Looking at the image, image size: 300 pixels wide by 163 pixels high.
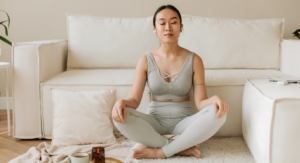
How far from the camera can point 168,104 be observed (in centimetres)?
159

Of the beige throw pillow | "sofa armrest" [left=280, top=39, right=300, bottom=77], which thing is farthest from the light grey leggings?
"sofa armrest" [left=280, top=39, right=300, bottom=77]

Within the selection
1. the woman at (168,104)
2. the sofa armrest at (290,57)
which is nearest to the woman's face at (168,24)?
the woman at (168,104)

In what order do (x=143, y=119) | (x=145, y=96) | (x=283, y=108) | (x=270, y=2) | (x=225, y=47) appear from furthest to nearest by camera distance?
(x=270, y=2) < (x=225, y=47) < (x=145, y=96) < (x=143, y=119) < (x=283, y=108)

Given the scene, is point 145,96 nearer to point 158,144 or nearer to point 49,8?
point 158,144

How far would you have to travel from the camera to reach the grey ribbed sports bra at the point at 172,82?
156cm

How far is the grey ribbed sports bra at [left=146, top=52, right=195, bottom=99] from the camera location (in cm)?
156

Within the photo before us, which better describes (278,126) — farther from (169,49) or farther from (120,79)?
(120,79)

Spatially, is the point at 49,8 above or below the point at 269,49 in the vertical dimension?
above

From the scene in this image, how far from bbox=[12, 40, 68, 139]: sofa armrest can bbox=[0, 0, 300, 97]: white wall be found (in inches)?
40.0

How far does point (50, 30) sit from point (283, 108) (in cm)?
233

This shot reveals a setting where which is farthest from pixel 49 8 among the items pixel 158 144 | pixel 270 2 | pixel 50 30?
pixel 270 2

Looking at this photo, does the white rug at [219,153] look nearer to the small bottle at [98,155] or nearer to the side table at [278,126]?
the side table at [278,126]

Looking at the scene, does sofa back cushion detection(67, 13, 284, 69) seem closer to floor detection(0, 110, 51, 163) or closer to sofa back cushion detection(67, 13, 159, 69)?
sofa back cushion detection(67, 13, 159, 69)

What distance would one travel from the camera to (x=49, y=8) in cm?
273
